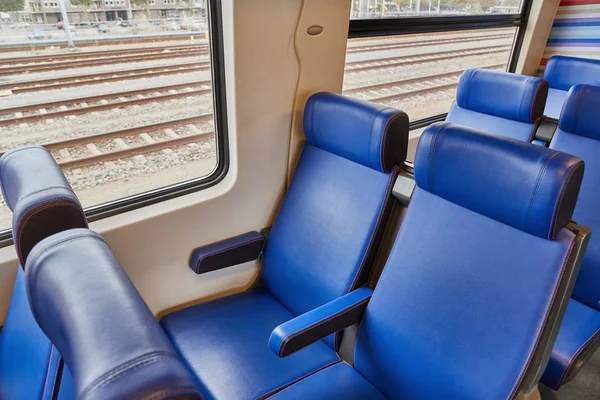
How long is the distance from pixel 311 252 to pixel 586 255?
3.37ft

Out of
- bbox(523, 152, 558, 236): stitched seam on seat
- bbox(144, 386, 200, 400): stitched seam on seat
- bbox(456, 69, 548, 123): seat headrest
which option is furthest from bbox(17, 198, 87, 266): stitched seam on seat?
bbox(456, 69, 548, 123): seat headrest

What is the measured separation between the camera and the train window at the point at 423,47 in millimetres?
2043

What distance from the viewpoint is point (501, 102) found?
210cm

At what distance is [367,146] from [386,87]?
1.49 metres

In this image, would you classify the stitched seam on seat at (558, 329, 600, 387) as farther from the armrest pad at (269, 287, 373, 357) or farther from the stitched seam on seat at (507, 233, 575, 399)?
the armrest pad at (269, 287, 373, 357)

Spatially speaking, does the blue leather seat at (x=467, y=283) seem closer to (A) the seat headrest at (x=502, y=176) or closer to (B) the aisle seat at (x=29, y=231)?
(A) the seat headrest at (x=502, y=176)

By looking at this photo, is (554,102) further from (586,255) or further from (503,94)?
(586,255)

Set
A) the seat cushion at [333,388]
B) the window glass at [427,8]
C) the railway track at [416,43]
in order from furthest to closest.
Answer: the railway track at [416,43] → the window glass at [427,8] → the seat cushion at [333,388]

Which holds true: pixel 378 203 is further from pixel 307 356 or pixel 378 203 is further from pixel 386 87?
pixel 386 87

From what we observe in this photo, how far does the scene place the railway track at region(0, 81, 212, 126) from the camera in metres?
1.42

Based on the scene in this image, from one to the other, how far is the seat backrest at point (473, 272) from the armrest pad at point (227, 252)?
61 cm

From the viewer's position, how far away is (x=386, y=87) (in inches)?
107

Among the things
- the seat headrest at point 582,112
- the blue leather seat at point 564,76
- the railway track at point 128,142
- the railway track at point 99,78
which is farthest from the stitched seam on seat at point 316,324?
the blue leather seat at point 564,76

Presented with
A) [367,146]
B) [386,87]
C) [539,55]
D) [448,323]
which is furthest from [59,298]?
[539,55]
